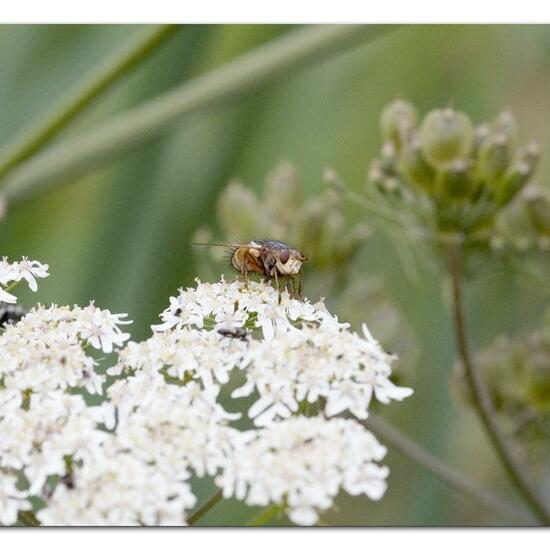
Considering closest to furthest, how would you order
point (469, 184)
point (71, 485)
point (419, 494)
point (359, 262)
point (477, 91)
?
1. point (71, 485)
2. point (469, 184)
3. point (419, 494)
4. point (359, 262)
5. point (477, 91)

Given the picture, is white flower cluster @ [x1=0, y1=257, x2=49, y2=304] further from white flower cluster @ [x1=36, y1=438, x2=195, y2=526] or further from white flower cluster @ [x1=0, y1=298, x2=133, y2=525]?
white flower cluster @ [x1=36, y1=438, x2=195, y2=526]

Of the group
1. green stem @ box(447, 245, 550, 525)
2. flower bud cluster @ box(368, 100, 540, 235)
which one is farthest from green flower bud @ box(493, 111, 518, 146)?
green stem @ box(447, 245, 550, 525)

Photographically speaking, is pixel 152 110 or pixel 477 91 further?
pixel 477 91

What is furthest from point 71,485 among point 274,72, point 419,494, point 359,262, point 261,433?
point 359,262

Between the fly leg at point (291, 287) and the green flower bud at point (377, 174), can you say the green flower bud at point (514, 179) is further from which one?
the fly leg at point (291, 287)

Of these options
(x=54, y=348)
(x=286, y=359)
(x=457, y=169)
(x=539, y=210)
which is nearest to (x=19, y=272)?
(x=54, y=348)

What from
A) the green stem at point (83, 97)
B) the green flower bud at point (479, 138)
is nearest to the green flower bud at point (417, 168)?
the green flower bud at point (479, 138)

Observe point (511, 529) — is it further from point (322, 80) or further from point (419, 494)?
point (322, 80)
